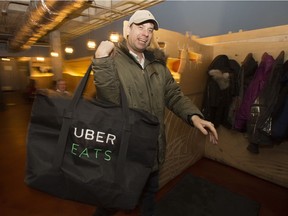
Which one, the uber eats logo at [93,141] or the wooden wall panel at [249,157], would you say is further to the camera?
the wooden wall panel at [249,157]

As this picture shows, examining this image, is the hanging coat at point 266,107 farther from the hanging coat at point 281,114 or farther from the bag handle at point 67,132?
the bag handle at point 67,132

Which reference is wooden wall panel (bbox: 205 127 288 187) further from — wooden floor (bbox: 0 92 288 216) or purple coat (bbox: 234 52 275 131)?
purple coat (bbox: 234 52 275 131)

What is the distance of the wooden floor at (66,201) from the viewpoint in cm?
188

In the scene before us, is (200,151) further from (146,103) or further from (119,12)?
(119,12)

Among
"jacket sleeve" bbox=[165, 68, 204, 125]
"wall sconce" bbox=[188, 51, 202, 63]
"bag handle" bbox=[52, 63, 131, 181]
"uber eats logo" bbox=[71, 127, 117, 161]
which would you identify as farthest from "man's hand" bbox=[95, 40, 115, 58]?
"wall sconce" bbox=[188, 51, 202, 63]

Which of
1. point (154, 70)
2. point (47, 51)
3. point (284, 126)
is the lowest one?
point (284, 126)

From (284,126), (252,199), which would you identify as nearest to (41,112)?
(284,126)

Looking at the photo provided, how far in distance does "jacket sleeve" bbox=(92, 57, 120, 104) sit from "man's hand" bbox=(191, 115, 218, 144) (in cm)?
40

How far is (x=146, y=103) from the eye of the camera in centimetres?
103

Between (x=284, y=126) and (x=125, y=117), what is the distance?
1.78 meters

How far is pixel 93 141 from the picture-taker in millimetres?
740

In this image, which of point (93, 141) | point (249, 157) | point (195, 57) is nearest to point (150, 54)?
point (93, 141)

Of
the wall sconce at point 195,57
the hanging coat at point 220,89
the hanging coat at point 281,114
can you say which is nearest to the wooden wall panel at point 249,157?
the hanging coat at point 220,89

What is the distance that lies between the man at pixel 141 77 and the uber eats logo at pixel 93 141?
0.23m
